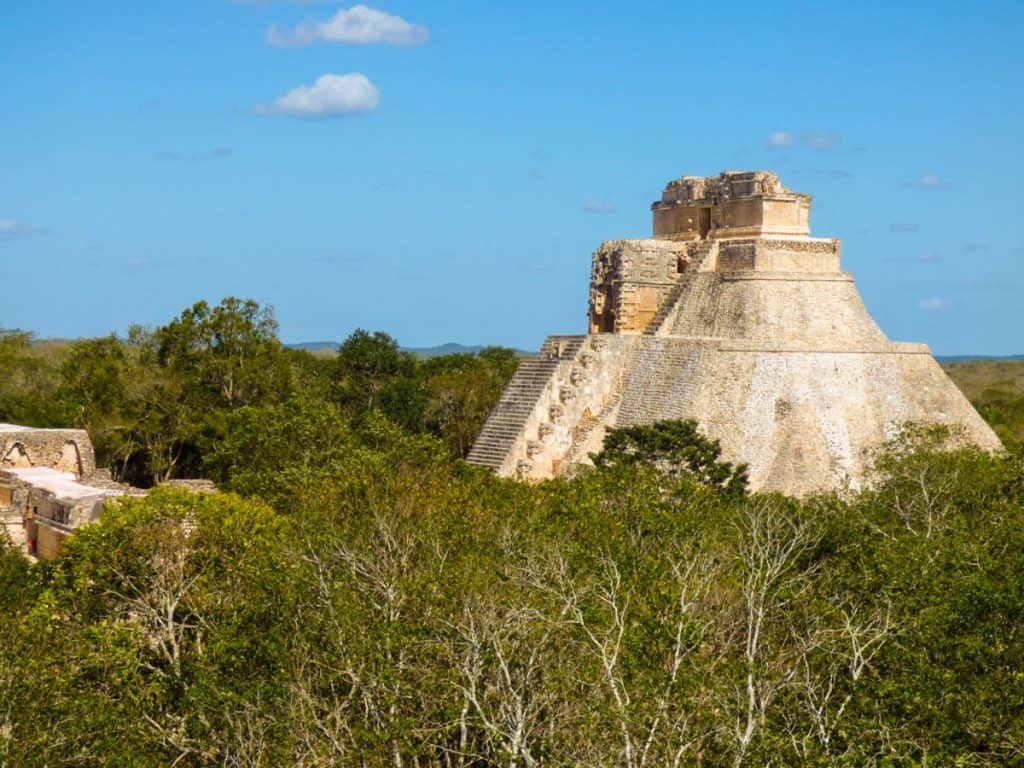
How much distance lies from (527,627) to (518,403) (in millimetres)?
20533

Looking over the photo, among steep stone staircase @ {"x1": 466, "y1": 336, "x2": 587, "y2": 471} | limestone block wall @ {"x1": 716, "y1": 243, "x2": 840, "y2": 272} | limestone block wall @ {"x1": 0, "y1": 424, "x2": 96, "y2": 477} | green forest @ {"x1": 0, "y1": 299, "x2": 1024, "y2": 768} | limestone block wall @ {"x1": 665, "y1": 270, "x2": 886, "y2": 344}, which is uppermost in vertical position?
limestone block wall @ {"x1": 716, "y1": 243, "x2": 840, "y2": 272}

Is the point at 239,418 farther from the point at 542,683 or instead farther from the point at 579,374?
the point at 542,683

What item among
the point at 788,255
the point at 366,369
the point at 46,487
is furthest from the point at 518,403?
the point at 366,369

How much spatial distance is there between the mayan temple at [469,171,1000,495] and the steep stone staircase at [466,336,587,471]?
44mm

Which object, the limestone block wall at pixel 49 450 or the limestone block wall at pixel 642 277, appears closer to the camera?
the limestone block wall at pixel 49 450

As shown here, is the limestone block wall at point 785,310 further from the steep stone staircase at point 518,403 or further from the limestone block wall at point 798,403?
the steep stone staircase at point 518,403

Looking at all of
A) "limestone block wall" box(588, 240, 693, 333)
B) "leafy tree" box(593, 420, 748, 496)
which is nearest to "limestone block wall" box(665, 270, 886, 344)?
"limestone block wall" box(588, 240, 693, 333)

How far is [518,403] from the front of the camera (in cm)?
3766

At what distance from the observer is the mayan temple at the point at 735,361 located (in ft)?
110

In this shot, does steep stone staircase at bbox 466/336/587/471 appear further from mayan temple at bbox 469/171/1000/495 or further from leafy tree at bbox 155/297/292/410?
leafy tree at bbox 155/297/292/410

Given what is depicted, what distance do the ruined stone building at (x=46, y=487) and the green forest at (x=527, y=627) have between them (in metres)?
1.42

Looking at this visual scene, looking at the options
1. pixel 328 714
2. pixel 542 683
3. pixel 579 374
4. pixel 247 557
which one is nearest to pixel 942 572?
pixel 542 683

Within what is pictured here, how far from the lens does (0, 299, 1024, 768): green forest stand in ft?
51.3

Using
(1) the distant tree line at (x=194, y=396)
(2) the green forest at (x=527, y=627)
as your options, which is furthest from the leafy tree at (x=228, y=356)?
(2) the green forest at (x=527, y=627)
